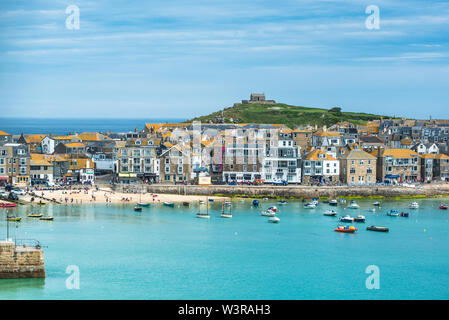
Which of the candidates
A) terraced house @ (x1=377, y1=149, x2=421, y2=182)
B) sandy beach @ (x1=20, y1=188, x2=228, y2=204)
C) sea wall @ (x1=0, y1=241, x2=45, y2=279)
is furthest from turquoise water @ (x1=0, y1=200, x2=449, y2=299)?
terraced house @ (x1=377, y1=149, x2=421, y2=182)

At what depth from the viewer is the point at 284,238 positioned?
135ft

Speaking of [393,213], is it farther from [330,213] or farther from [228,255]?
[228,255]

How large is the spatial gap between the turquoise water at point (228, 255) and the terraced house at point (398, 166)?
1357 cm

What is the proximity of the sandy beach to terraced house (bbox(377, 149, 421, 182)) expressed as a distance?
14920 millimetres

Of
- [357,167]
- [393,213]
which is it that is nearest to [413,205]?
[393,213]

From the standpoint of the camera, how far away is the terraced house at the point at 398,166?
63.5m

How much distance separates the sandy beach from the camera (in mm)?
52728

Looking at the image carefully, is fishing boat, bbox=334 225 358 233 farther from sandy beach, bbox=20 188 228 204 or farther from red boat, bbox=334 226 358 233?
sandy beach, bbox=20 188 228 204

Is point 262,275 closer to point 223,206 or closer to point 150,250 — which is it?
point 150,250

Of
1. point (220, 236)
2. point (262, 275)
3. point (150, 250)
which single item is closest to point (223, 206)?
Answer: point (220, 236)

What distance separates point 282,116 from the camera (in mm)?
109062

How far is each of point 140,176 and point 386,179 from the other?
20.5m

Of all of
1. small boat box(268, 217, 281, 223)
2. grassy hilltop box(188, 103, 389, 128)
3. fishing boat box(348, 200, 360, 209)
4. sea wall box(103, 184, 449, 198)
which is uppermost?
grassy hilltop box(188, 103, 389, 128)
